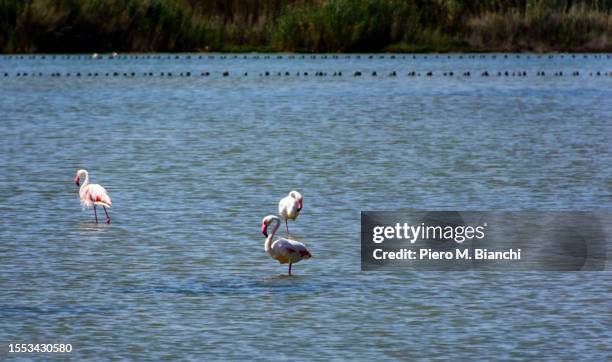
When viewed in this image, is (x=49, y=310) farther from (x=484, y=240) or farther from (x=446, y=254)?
(x=484, y=240)

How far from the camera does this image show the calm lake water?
11.3 meters

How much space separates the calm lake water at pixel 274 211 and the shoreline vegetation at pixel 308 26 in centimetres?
2888

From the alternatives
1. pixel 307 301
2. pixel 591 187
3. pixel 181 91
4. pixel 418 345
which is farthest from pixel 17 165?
pixel 181 91

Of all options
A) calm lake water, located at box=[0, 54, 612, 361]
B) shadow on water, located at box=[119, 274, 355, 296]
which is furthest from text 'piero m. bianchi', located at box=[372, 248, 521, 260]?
shadow on water, located at box=[119, 274, 355, 296]

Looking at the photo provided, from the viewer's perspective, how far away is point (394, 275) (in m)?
13.7

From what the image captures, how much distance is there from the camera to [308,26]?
233 feet

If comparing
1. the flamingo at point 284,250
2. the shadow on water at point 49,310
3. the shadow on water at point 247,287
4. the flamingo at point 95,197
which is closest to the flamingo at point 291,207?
the flamingo at point 95,197

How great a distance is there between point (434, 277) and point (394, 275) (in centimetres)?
36

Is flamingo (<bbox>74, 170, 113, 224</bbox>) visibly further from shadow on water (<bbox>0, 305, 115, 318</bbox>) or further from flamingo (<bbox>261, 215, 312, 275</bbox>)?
shadow on water (<bbox>0, 305, 115, 318</bbox>)

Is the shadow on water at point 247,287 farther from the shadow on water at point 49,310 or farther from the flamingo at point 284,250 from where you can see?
the shadow on water at point 49,310

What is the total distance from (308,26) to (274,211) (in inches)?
2111

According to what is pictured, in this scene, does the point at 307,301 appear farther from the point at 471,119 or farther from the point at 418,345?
the point at 471,119

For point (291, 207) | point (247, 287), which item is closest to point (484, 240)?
point (291, 207)

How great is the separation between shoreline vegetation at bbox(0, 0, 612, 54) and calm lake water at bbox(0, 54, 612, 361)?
2888 centimetres
